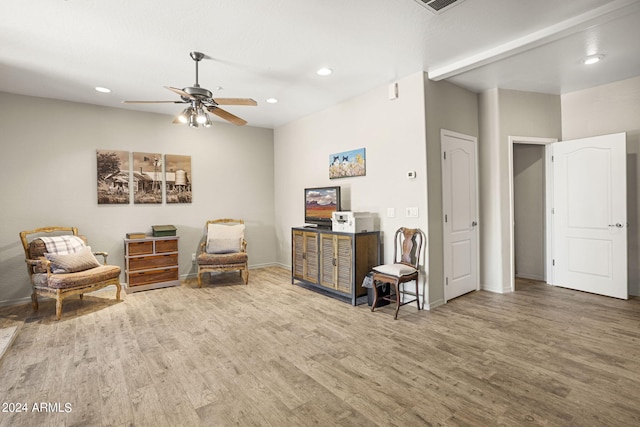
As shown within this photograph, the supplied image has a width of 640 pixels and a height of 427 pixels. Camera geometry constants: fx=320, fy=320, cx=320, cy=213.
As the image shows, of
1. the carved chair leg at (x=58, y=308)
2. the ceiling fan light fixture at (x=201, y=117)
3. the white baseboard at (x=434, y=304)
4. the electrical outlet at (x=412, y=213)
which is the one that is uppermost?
the ceiling fan light fixture at (x=201, y=117)

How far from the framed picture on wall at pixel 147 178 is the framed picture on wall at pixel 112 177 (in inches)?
4.8

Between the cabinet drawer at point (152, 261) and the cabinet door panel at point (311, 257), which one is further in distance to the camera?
Result: the cabinet drawer at point (152, 261)

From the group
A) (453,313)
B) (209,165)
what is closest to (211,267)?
(209,165)

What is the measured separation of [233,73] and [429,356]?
361 cm

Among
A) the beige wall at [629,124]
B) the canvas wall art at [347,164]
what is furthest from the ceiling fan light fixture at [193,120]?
the beige wall at [629,124]

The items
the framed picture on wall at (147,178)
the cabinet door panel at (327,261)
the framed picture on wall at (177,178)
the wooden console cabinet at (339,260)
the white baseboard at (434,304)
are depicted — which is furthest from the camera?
the framed picture on wall at (177,178)

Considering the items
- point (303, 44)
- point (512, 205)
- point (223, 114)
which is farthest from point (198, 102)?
point (512, 205)

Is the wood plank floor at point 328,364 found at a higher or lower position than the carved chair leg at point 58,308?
lower

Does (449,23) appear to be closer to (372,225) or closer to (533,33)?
(533,33)

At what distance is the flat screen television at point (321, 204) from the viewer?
4.70 metres

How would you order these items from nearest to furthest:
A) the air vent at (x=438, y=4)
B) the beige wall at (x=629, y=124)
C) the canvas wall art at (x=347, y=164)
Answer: the air vent at (x=438, y=4) → the beige wall at (x=629, y=124) → the canvas wall art at (x=347, y=164)

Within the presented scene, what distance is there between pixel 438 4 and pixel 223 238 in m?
4.22

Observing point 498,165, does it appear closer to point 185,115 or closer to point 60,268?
point 185,115

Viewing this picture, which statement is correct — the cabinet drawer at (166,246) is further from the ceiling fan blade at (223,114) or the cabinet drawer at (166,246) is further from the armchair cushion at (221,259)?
the ceiling fan blade at (223,114)
